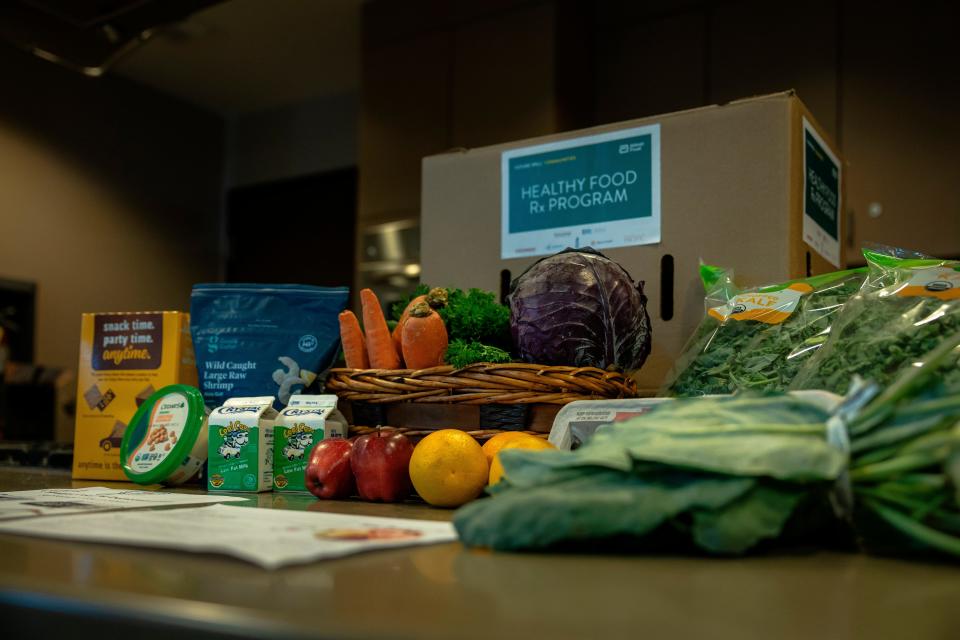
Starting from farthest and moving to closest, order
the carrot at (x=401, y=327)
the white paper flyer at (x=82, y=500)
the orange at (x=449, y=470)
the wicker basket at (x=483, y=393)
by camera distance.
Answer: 1. the carrot at (x=401, y=327)
2. the wicker basket at (x=483, y=393)
3. the orange at (x=449, y=470)
4. the white paper flyer at (x=82, y=500)

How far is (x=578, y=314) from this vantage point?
1.08m

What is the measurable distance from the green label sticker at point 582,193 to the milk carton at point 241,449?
0.54 metres

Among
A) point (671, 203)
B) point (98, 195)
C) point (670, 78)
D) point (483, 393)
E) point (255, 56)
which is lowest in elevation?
point (483, 393)

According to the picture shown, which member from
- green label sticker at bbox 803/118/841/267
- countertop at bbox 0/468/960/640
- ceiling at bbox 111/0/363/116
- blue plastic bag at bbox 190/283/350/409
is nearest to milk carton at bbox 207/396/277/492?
blue plastic bag at bbox 190/283/350/409

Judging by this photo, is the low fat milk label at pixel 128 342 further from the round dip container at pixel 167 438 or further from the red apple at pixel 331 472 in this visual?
the red apple at pixel 331 472

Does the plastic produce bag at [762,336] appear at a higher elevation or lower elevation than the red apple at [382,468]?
higher

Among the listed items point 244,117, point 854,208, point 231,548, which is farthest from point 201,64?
point 231,548

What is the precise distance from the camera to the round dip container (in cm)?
113

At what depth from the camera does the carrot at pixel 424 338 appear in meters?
1.07

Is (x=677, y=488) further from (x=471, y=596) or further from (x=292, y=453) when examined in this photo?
(x=292, y=453)

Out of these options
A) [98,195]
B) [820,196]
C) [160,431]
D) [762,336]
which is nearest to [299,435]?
[160,431]

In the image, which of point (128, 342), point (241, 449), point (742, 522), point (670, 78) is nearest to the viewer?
Result: point (742, 522)

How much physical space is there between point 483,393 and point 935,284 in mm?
497

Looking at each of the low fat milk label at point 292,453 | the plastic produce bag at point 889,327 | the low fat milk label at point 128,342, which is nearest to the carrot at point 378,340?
the low fat milk label at point 292,453
